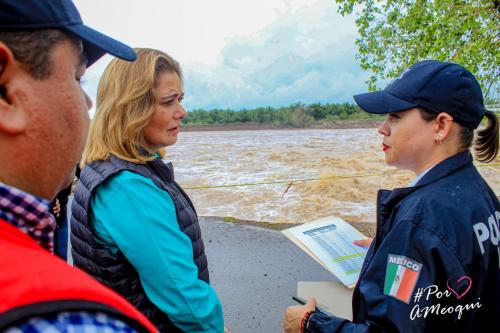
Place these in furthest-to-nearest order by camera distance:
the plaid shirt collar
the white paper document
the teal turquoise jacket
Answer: the white paper document < the teal turquoise jacket < the plaid shirt collar

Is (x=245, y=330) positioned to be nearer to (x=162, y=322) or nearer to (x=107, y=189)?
(x=162, y=322)

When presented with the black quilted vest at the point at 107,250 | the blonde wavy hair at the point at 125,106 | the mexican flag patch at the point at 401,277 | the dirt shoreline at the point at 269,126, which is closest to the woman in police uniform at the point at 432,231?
the mexican flag patch at the point at 401,277

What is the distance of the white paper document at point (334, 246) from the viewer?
203cm

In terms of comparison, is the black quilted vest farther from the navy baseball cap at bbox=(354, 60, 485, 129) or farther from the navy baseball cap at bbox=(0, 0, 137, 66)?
the navy baseball cap at bbox=(354, 60, 485, 129)

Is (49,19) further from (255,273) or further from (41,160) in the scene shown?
(255,273)

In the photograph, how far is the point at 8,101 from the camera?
71 cm

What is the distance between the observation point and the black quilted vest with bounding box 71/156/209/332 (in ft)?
5.32

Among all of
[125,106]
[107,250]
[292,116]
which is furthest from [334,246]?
[292,116]

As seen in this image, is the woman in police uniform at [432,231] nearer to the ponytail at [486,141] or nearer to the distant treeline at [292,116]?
the ponytail at [486,141]

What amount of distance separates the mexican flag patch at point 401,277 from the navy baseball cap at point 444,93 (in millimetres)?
645

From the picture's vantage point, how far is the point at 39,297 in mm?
532

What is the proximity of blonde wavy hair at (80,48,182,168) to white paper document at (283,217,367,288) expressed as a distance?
91 cm

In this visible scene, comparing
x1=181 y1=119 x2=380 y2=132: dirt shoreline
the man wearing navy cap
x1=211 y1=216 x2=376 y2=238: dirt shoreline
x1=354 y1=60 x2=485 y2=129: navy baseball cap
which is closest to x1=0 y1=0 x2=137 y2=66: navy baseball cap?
the man wearing navy cap

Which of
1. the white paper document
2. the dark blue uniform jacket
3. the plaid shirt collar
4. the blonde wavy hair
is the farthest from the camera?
the white paper document
